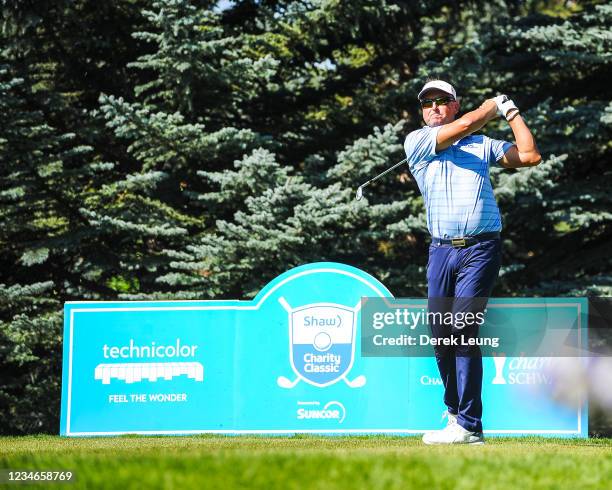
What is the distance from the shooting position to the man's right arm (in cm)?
513

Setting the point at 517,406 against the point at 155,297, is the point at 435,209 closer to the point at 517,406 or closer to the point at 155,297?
the point at 517,406

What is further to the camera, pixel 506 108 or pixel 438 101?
pixel 438 101

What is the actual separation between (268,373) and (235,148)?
4974mm

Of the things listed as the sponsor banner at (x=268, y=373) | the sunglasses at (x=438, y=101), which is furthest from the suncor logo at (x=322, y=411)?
the sunglasses at (x=438, y=101)

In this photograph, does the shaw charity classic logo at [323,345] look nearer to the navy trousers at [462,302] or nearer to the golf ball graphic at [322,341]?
the golf ball graphic at [322,341]

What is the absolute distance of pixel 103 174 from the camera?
1224 cm

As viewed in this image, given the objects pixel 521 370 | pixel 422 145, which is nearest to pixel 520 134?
pixel 422 145

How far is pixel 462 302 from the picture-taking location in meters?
5.40

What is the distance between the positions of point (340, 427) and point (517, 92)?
783 cm

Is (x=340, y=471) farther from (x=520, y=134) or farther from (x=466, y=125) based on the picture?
(x=520, y=134)

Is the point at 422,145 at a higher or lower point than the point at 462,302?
higher

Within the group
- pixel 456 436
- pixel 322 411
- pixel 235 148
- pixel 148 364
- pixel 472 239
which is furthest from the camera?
pixel 235 148

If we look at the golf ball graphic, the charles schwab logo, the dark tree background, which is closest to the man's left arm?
the charles schwab logo

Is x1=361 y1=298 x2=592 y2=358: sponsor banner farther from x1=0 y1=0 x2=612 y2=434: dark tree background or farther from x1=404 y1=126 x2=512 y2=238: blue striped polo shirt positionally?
x1=0 y1=0 x2=612 y2=434: dark tree background
